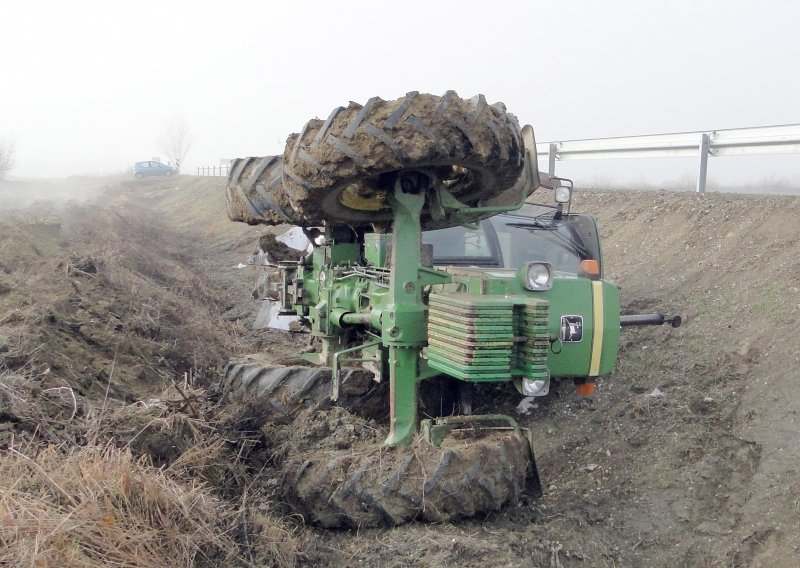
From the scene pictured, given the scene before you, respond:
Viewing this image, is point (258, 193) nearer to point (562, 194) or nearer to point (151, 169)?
point (562, 194)

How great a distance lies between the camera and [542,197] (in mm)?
13266

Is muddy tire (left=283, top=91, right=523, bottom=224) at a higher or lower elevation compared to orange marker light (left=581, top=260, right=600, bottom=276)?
higher

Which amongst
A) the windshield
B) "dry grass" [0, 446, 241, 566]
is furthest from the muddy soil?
the windshield

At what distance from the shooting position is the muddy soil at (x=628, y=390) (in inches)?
163

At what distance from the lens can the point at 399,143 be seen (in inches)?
141

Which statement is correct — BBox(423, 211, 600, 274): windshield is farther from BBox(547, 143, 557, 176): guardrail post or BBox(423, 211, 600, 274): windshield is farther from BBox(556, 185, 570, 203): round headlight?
BBox(547, 143, 557, 176): guardrail post

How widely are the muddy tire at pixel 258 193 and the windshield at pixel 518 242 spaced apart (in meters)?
1.27

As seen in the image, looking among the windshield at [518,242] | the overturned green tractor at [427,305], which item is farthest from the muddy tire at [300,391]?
the windshield at [518,242]

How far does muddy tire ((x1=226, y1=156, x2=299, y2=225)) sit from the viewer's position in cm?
482

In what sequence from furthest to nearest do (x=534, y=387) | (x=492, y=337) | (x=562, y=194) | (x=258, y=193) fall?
(x=562, y=194)
(x=258, y=193)
(x=534, y=387)
(x=492, y=337)

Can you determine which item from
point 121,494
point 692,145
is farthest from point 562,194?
point 692,145

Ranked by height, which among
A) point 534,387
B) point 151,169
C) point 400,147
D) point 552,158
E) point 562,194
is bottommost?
point 151,169

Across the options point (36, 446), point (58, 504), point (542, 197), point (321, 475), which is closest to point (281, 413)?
point (321, 475)

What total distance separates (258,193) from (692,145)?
7.69 meters
